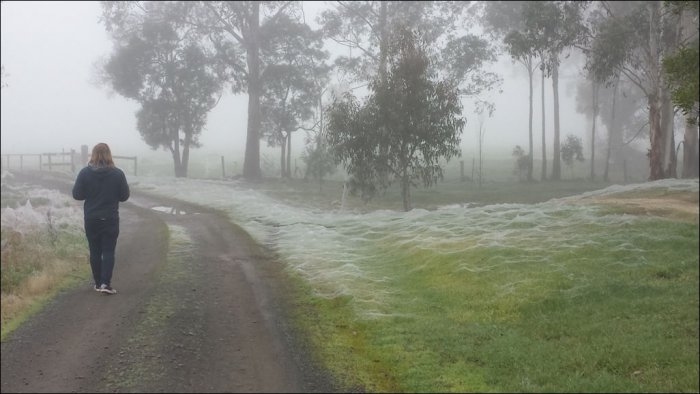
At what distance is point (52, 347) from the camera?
7.16 metres

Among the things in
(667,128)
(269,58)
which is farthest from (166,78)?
(667,128)

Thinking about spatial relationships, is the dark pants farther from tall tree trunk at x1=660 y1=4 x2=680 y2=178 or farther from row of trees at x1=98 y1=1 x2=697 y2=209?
row of trees at x1=98 y1=1 x2=697 y2=209

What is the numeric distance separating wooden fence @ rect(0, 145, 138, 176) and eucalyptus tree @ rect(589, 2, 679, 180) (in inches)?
1221

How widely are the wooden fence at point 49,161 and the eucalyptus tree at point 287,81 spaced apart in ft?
33.3

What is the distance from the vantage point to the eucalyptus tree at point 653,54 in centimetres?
2405

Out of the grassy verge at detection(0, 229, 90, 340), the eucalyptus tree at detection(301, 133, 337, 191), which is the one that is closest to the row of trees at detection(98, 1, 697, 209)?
the eucalyptus tree at detection(301, 133, 337, 191)

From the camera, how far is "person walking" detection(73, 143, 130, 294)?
947 cm

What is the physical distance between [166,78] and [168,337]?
1430 inches

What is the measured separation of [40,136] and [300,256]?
189 feet

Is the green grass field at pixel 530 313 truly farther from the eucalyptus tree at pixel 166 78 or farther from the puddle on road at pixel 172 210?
the eucalyptus tree at pixel 166 78

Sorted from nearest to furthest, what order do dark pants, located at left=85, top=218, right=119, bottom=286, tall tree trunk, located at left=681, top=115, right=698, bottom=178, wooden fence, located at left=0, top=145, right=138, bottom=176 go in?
dark pants, located at left=85, top=218, right=119, bottom=286
tall tree trunk, located at left=681, top=115, right=698, bottom=178
wooden fence, located at left=0, top=145, right=138, bottom=176

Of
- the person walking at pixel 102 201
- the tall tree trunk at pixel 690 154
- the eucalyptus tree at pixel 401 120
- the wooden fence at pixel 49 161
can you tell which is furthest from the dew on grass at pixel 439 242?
the wooden fence at pixel 49 161

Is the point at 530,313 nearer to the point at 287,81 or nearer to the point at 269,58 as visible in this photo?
the point at 287,81

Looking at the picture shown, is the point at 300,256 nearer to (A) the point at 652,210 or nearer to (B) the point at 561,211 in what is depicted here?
(B) the point at 561,211
